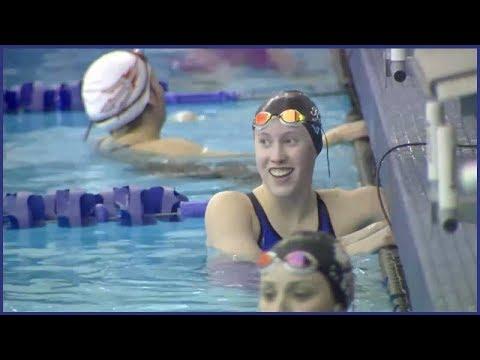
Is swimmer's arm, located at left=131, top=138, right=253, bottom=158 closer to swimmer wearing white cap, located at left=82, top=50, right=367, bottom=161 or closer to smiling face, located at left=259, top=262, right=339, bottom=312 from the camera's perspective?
swimmer wearing white cap, located at left=82, top=50, right=367, bottom=161

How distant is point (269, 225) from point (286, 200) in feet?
0.48

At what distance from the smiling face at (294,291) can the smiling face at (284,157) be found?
0.41 m

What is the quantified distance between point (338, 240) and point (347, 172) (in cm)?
34

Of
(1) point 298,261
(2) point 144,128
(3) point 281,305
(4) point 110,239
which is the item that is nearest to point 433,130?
(1) point 298,261

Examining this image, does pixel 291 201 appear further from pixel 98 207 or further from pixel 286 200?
pixel 98 207

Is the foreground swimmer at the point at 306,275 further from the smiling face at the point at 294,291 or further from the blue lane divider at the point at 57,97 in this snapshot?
the blue lane divider at the point at 57,97

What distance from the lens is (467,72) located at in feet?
21.5

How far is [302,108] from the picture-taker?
6629mm

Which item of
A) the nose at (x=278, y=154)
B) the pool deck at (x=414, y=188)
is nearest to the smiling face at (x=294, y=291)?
the pool deck at (x=414, y=188)

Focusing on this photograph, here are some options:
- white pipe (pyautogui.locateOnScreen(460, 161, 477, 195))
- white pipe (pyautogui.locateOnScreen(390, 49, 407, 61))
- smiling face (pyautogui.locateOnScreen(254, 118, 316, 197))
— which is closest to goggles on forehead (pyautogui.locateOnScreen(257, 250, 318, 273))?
smiling face (pyautogui.locateOnScreen(254, 118, 316, 197))

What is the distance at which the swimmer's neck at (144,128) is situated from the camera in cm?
688
